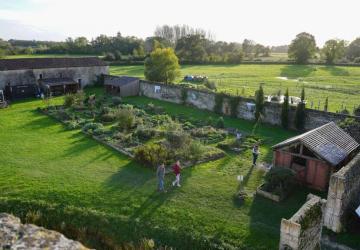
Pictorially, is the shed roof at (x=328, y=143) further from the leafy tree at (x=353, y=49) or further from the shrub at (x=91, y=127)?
the leafy tree at (x=353, y=49)

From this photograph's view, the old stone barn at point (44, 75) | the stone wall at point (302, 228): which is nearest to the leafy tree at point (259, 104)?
the stone wall at point (302, 228)

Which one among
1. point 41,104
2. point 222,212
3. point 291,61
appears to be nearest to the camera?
point 222,212

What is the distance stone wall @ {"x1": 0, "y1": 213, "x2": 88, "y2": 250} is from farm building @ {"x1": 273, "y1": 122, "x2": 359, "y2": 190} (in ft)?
39.4

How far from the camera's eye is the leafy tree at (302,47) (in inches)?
2749

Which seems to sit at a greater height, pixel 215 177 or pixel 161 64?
pixel 161 64

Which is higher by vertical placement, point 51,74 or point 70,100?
point 51,74

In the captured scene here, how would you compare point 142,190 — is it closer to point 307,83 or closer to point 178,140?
point 178,140

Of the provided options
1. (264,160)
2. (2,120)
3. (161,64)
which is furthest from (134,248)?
(161,64)

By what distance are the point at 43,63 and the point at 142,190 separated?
2903cm

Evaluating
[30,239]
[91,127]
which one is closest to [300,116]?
[91,127]

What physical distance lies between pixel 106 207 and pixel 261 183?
6903 millimetres

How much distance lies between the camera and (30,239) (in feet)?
18.2

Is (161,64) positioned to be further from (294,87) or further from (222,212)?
(222,212)

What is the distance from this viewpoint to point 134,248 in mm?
11492
